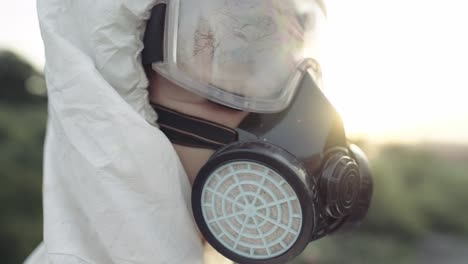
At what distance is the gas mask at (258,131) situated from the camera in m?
1.19

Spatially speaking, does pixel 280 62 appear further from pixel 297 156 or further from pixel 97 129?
pixel 97 129

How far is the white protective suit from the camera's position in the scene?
1204mm

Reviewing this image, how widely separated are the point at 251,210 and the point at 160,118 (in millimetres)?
334

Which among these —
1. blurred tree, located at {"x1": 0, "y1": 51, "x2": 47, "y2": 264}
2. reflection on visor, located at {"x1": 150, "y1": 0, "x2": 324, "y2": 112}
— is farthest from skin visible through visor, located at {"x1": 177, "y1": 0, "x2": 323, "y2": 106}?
blurred tree, located at {"x1": 0, "y1": 51, "x2": 47, "y2": 264}

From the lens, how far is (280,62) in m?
1.32

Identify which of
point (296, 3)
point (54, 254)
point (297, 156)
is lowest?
point (54, 254)

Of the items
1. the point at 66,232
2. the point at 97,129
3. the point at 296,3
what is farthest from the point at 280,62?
the point at 66,232

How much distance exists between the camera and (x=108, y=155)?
120 cm

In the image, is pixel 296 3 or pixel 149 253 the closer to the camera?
pixel 149 253

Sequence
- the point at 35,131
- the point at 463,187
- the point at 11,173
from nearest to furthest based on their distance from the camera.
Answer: the point at 11,173
the point at 35,131
the point at 463,187

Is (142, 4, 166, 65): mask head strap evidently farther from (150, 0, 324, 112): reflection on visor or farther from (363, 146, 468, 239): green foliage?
(363, 146, 468, 239): green foliage

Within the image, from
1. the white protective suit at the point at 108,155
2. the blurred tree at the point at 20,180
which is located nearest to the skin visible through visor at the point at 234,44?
the white protective suit at the point at 108,155

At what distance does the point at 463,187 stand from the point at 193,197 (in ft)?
27.9

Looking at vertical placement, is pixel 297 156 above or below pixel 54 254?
above
